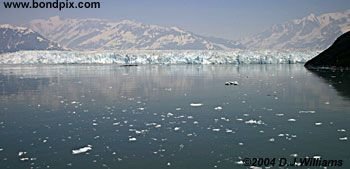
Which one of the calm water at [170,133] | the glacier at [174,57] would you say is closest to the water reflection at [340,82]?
the calm water at [170,133]

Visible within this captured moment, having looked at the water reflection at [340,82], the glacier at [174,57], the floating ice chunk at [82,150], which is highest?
the glacier at [174,57]

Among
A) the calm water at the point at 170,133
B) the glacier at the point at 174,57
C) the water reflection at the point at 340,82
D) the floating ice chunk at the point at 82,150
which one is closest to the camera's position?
the calm water at the point at 170,133

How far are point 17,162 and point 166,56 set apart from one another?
390 ft

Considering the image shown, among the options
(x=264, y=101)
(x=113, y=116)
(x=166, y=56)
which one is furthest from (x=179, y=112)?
(x=166, y=56)

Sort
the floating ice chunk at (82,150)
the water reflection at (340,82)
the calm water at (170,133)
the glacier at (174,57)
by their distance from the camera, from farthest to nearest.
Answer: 1. the glacier at (174,57)
2. the water reflection at (340,82)
3. the floating ice chunk at (82,150)
4. the calm water at (170,133)

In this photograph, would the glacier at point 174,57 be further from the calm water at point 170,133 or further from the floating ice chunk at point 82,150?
the floating ice chunk at point 82,150

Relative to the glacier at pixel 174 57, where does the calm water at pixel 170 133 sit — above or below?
below

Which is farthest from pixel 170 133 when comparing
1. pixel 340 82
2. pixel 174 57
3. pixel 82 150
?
pixel 174 57

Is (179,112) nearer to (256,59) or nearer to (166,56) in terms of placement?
(256,59)

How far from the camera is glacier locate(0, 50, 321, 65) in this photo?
4648 inches

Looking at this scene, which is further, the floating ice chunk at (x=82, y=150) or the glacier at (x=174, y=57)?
the glacier at (x=174, y=57)

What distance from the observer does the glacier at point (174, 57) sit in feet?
387

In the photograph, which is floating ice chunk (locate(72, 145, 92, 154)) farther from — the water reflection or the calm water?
the water reflection

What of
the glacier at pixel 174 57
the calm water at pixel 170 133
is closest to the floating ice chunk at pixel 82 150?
the calm water at pixel 170 133
